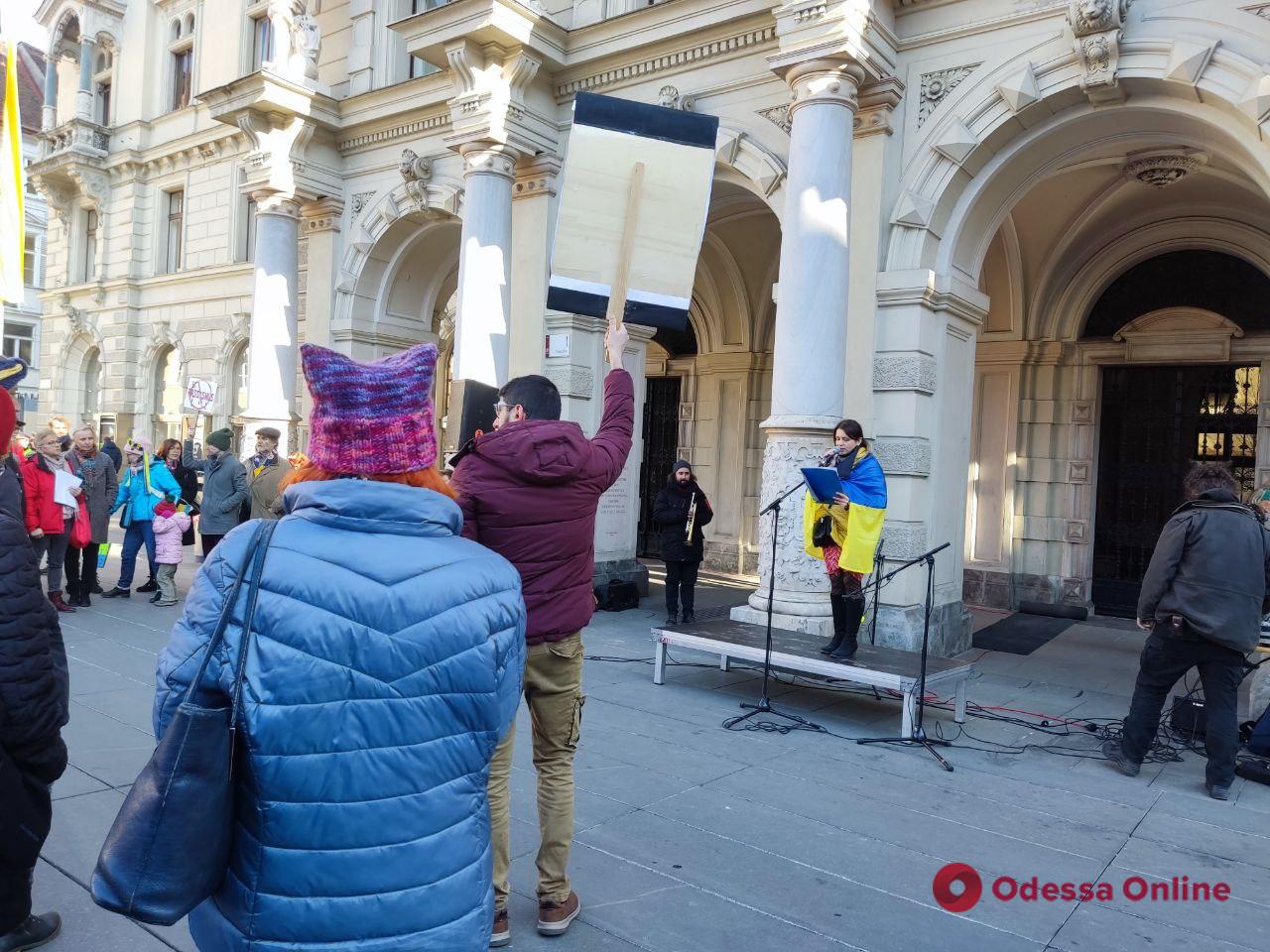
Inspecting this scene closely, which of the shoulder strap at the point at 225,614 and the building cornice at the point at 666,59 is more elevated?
the building cornice at the point at 666,59

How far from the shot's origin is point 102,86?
832 inches

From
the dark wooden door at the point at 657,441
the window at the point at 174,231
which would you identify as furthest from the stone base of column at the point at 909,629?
the window at the point at 174,231

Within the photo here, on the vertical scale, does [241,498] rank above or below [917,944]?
above

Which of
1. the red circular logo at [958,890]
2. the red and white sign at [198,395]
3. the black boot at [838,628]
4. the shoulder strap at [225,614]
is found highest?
the red and white sign at [198,395]

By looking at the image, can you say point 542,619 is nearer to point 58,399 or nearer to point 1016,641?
point 1016,641

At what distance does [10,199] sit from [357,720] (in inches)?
318

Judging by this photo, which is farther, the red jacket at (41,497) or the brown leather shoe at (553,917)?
the red jacket at (41,497)

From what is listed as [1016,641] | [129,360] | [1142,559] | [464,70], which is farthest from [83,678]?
[129,360]

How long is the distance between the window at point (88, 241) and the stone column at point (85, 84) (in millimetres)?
2246

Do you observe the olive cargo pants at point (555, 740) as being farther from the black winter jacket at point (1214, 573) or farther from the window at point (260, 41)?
the window at point (260, 41)

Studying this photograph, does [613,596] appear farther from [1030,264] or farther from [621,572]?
[1030,264]

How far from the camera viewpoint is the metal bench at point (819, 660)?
5.96 metres

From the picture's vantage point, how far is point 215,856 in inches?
60.2

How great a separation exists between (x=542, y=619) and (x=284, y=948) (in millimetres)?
1695
